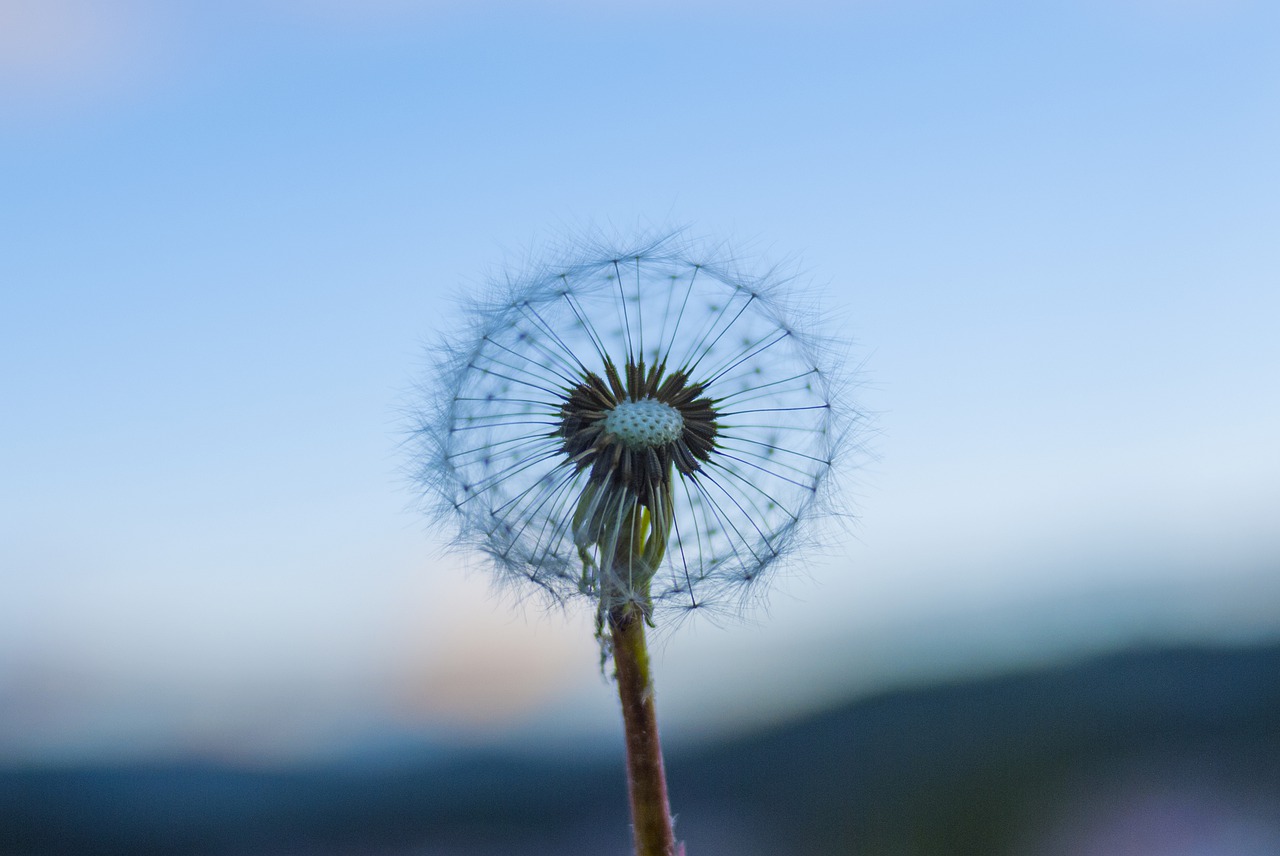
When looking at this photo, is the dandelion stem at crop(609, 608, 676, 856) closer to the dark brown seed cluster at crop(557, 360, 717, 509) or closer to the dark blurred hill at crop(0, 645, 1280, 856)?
the dark brown seed cluster at crop(557, 360, 717, 509)

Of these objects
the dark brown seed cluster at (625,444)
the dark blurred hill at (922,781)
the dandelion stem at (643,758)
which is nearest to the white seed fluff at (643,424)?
the dark brown seed cluster at (625,444)

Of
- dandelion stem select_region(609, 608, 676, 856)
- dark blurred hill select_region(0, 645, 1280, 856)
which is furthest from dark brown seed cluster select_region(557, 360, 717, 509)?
dark blurred hill select_region(0, 645, 1280, 856)

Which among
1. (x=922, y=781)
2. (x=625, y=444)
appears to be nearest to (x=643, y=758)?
(x=625, y=444)

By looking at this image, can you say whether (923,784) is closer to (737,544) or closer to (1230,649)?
(1230,649)

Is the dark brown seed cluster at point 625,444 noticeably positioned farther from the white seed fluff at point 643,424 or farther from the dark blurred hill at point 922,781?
the dark blurred hill at point 922,781

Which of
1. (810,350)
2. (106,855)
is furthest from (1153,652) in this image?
(106,855)

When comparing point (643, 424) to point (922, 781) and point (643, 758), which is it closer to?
point (643, 758)
